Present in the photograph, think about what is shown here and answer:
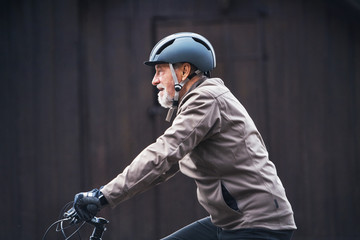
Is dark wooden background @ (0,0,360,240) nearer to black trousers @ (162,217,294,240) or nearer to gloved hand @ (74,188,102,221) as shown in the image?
black trousers @ (162,217,294,240)

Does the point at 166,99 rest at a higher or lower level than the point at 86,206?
higher

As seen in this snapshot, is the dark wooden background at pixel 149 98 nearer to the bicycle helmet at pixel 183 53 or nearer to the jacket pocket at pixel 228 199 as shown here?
the bicycle helmet at pixel 183 53

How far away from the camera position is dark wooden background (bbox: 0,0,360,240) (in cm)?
722

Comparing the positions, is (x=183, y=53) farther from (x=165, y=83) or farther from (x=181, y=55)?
(x=165, y=83)

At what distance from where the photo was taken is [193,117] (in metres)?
3.03

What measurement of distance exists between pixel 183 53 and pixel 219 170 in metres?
0.79

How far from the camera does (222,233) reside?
10.5ft

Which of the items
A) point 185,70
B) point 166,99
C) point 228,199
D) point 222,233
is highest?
point 185,70

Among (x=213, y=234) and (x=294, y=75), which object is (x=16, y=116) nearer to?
(x=294, y=75)

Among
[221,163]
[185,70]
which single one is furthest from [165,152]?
Answer: [185,70]

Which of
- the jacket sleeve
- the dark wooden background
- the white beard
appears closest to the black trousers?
the jacket sleeve

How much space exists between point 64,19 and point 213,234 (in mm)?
4562

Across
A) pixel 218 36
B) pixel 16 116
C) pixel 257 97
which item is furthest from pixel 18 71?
pixel 257 97

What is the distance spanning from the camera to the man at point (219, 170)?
2.94 metres
